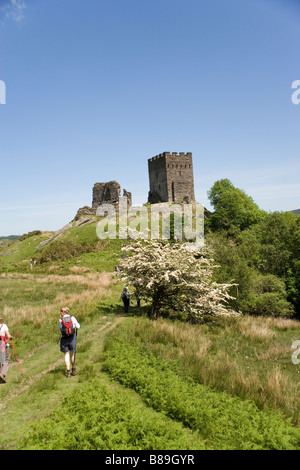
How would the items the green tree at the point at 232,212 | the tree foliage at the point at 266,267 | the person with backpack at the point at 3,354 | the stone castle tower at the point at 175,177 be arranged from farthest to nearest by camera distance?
the stone castle tower at the point at 175,177 → the green tree at the point at 232,212 → the tree foliage at the point at 266,267 → the person with backpack at the point at 3,354

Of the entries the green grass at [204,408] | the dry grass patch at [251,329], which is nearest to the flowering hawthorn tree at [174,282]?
the dry grass patch at [251,329]

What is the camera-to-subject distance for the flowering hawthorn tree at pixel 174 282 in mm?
17031

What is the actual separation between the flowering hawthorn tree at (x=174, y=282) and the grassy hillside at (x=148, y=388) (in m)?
1.54

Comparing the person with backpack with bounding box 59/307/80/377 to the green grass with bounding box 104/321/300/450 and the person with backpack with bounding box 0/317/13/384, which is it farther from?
the person with backpack with bounding box 0/317/13/384

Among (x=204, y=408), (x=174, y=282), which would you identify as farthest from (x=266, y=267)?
(x=204, y=408)

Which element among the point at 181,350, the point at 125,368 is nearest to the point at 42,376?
the point at 125,368

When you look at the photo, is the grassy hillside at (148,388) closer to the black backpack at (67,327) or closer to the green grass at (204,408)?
the green grass at (204,408)

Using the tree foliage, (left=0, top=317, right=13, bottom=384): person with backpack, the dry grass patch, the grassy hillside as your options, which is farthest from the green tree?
(left=0, top=317, right=13, bottom=384): person with backpack

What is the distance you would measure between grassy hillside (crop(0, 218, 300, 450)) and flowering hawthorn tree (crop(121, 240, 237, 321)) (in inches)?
60.7

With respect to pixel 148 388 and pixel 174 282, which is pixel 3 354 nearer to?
pixel 148 388

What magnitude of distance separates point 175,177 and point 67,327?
203 feet

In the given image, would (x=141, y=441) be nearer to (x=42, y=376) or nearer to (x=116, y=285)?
(x=42, y=376)

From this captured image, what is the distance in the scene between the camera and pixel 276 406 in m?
7.69

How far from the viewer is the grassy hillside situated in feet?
20.0
